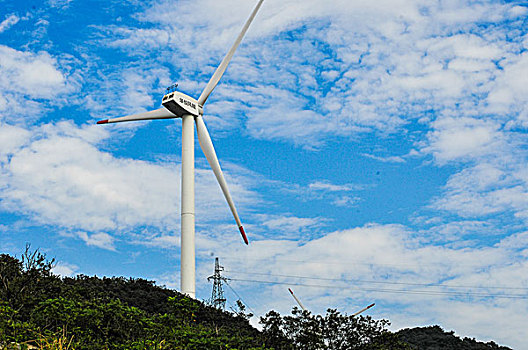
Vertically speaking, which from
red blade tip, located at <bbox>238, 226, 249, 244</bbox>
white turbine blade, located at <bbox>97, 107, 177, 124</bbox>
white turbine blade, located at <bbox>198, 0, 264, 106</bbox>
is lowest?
red blade tip, located at <bbox>238, 226, 249, 244</bbox>

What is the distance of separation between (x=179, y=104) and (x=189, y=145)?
3.06 metres

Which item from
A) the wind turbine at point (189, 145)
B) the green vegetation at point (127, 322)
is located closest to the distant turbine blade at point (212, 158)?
the wind turbine at point (189, 145)

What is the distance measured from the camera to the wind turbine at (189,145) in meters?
35.5

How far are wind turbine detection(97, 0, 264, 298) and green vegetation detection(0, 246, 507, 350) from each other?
161 inches

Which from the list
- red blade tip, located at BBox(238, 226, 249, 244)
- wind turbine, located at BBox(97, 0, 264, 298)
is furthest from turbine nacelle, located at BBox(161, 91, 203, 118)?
red blade tip, located at BBox(238, 226, 249, 244)

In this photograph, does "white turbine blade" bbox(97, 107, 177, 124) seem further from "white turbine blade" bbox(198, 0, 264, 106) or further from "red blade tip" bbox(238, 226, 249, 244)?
"red blade tip" bbox(238, 226, 249, 244)

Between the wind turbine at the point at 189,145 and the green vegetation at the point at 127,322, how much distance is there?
408 cm

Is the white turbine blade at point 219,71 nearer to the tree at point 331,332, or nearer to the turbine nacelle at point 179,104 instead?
the turbine nacelle at point 179,104

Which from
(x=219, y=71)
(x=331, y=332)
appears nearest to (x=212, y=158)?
(x=219, y=71)

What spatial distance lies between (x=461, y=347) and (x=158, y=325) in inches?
1095

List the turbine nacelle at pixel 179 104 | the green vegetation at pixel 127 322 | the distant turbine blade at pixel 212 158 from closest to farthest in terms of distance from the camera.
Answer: the green vegetation at pixel 127 322 < the distant turbine blade at pixel 212 158 < the turbine nacelle at pixel 179 104

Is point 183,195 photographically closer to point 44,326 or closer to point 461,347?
point 44,326

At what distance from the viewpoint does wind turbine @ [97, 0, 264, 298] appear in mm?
35469

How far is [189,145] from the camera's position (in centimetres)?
3819
